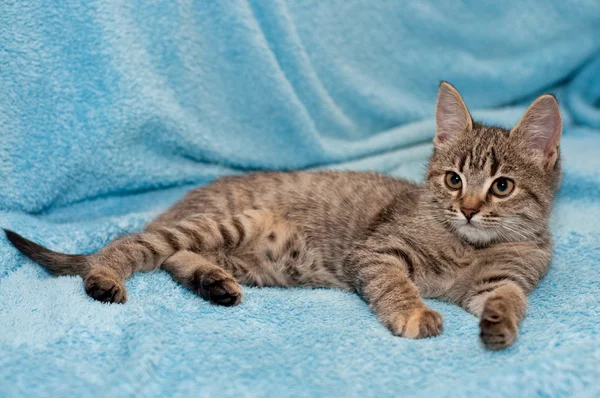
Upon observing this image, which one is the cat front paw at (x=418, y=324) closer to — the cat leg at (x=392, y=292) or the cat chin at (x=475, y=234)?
the cat leg at (x=392, y=292)

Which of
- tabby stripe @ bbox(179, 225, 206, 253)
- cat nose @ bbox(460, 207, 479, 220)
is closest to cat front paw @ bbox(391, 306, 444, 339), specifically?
cat nose @ bbox(460, 207, 479, 220)

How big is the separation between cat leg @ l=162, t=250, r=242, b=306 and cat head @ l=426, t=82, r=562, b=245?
87 cm

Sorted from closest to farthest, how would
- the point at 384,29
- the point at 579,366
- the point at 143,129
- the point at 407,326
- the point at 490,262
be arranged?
the point at 579,366 → the point at 407,326 → the point at 490,262 → the point at 143,129 → the point at 384,29

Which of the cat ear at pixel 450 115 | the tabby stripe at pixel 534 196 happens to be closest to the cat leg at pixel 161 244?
the cat ear at pixel 450 115

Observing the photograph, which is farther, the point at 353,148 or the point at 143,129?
the point at 353,148

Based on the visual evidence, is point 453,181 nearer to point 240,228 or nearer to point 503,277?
point 503,277

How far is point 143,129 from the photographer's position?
313 cm

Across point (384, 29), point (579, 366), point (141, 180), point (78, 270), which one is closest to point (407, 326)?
point (579, 366)

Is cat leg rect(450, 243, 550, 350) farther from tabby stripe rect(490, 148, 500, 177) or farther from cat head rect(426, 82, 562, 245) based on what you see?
tabby stripe rect(490, 148, 500, 177)

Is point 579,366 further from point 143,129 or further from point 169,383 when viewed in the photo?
point 143,129

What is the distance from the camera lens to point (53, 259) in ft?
8.20

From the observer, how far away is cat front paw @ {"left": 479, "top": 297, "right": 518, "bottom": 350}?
190 centimetres

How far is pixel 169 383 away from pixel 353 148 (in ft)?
7.08

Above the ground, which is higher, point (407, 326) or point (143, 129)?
point (143, 129)
